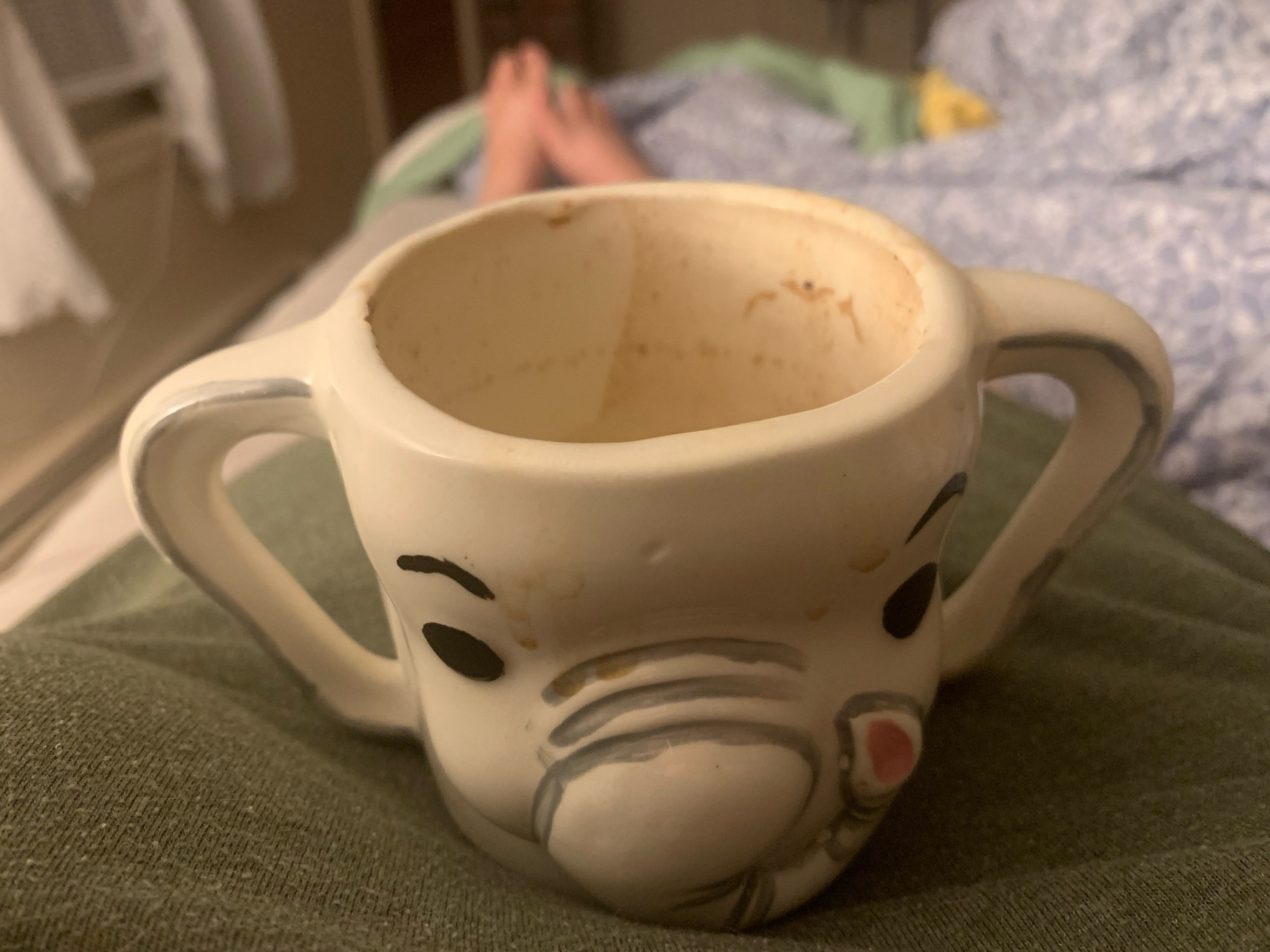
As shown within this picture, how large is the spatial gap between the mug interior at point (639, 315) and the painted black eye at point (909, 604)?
0.24ft

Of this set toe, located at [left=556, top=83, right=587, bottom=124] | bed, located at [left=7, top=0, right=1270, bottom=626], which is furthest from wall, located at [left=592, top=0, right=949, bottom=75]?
toe, located at [left=556, top=83, right=587, bottom=124]

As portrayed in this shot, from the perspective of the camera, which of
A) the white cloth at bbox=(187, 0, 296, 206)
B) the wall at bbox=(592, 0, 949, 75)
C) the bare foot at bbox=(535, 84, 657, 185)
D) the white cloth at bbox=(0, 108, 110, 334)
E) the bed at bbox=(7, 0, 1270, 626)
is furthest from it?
the wall at bbox=(592, 0, 949, 75)

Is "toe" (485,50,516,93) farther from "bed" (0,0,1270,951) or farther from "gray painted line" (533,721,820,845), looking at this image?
"gray painted line" (533,721,820,845)

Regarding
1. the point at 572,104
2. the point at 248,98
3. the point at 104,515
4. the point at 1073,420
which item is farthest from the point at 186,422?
the point at 248,98

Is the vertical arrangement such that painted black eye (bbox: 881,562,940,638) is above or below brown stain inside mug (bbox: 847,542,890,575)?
below

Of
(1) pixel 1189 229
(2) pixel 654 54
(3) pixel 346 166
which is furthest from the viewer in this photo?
(2) pixel 654 54

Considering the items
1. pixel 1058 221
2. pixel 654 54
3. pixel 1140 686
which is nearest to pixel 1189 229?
pixel 1058 221

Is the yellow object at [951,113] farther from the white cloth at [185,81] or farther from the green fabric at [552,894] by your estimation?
the white cloth at [185,81]

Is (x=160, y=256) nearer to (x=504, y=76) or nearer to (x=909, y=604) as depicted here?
(x=504, y=76)

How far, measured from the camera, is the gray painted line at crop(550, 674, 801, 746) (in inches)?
10.5

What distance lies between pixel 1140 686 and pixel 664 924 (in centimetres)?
23

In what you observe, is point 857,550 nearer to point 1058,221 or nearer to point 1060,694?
point 1060,694

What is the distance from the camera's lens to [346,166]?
170 centimetres

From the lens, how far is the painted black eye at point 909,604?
11.2 inches
